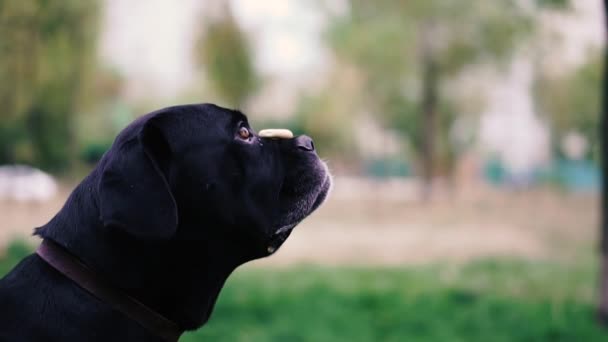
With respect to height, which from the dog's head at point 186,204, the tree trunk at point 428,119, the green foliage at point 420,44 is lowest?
the tree trunk at point 428,119

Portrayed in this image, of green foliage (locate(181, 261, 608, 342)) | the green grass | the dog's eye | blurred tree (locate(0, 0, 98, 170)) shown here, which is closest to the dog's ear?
the dog's eye

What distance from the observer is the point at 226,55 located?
9.80m

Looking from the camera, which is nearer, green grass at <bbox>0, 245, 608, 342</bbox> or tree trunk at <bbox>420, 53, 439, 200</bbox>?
green grass at <bbox>0, 245, 608, 342</bbox>

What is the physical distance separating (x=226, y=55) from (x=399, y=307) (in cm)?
466

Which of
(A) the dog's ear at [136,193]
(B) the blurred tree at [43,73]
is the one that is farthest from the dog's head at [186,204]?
(B) the blurred tree at [43,73]

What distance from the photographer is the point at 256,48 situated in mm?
11648

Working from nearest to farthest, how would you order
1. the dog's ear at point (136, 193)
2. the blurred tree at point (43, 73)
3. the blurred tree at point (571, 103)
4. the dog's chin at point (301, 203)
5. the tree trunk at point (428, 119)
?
1. the dog's ear at point (136, 193)
2. the dog's chin at point (301, 203)
3. the blurred tree at point (43, 73)
4. the blurred tree at point (571, 103)
5. the tree trunk at point (428, 119)

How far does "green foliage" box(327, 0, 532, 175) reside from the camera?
13180mm

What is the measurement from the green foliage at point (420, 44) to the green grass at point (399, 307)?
18.0 ft

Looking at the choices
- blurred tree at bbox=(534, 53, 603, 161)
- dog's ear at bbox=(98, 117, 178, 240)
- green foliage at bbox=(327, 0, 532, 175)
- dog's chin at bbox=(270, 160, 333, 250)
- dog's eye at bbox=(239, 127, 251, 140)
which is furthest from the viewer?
blurred tree at bbox=(534, 53, 603, 161)

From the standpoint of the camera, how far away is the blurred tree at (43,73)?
750 cm

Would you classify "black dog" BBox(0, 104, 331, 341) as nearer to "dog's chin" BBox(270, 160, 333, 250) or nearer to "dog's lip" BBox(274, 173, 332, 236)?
"dog's chin" BBox(270, 160, 333, 250)

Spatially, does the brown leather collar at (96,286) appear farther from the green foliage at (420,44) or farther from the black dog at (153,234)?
the green foliage at (420,44)

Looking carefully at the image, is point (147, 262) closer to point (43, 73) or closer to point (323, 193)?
point (323, 193)
